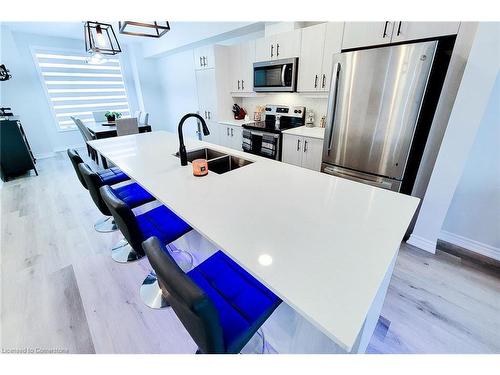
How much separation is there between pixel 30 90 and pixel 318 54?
596 cm

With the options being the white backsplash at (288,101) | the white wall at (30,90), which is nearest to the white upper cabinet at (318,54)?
the white backsplash at (288,101)

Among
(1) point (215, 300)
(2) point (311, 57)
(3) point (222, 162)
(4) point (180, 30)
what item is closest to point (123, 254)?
(3) point (222, 162)

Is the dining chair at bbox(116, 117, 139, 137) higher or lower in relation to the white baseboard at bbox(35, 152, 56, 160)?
higher

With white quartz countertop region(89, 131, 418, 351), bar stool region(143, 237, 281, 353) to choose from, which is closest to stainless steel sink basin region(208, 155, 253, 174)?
white quartz countertop region(89, 131, 418, 351)

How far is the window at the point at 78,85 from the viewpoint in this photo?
5.11 metres

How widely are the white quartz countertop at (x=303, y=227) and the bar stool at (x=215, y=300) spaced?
8.0 inches

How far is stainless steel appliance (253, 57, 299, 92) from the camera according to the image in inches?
117

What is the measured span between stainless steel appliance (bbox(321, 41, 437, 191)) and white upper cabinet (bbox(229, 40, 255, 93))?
5.60ft

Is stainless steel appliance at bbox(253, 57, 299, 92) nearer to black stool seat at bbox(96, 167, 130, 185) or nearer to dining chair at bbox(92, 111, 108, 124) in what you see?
black stool seat at bbox(96, 167, 130, 185)

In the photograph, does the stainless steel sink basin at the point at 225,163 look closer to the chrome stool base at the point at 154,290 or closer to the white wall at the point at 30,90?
the chrome stool base at the point at 154,290

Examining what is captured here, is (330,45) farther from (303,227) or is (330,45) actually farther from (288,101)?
(303,227)

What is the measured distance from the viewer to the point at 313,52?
8.92ft

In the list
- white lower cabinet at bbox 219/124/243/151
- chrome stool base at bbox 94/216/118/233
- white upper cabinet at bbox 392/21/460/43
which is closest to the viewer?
white upper cabinet at bbox 392/21/460/43

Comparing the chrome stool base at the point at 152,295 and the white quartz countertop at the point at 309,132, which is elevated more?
the white quartz countertop at the point at 309,132
